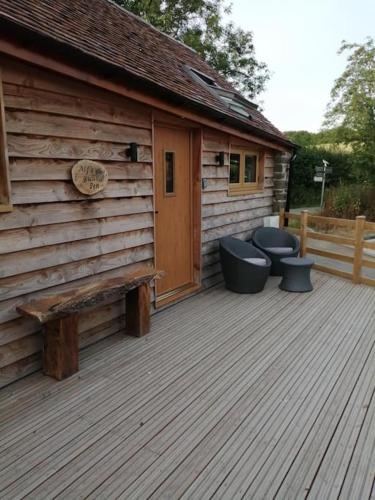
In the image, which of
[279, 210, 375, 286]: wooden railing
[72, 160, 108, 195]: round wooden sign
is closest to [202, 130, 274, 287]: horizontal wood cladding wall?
[279, 210, 375, 286]: wooden railing

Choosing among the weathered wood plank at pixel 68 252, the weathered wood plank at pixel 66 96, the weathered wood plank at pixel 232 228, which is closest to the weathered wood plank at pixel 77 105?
the weathered wood plank at pixel 66 96

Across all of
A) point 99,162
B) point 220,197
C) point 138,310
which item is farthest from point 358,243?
point 99,162

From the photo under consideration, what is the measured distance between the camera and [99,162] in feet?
10.4

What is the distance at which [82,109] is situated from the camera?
296cm

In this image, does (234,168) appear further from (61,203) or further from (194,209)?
(61,203)

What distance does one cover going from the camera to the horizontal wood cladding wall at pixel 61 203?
8.22 ft

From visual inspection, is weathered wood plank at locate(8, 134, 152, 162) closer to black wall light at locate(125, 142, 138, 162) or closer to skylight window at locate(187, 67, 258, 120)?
black wall light at locate(125, 142, 138, 162)

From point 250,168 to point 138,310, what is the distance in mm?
3680

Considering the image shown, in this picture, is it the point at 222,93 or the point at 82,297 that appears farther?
the point at 222,93

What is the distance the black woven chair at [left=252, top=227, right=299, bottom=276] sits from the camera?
17.8 ft

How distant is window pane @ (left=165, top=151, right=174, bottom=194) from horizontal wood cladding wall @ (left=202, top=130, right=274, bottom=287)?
0.53 meters

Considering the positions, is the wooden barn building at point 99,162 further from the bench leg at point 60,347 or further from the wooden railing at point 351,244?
the wooden railing at point 351,244

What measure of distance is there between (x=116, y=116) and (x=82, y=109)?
0.40m

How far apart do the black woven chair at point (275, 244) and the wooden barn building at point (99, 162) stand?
76cm
